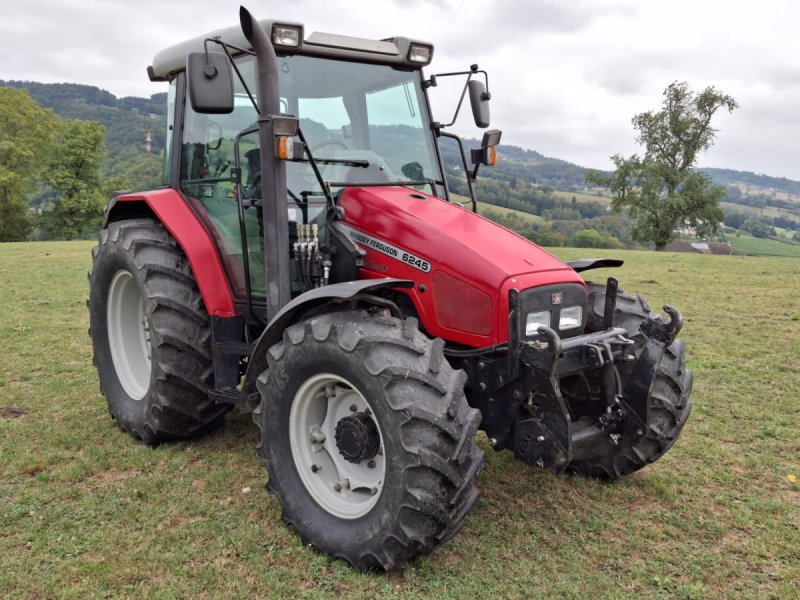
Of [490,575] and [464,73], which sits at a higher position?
[464,73]

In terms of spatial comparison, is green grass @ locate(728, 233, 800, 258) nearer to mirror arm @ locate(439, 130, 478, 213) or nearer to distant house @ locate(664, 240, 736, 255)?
distant house @ locate(664, 240, 736, 255)

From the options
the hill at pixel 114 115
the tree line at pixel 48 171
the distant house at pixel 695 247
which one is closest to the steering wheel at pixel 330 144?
the hill at pixel 114 115

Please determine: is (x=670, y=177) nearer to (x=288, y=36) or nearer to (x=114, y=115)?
(x=288, y=36)

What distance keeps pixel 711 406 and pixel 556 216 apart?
105 feet

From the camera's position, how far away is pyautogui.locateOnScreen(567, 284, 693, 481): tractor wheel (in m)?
3.93

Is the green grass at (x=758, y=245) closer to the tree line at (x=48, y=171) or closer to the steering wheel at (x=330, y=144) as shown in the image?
the tree line at (x=48, y=171)

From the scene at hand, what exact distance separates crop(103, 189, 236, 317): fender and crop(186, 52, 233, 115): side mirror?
128 cm

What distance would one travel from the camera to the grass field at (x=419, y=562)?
3158mm

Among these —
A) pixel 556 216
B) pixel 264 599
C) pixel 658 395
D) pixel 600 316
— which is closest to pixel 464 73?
pixel 600 316

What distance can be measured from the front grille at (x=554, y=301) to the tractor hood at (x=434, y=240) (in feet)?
0.22

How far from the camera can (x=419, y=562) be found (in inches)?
129

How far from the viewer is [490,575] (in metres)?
3.22

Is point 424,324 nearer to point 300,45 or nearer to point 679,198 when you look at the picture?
point 300,45

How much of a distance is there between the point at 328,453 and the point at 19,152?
133ft
